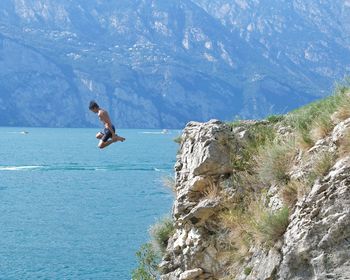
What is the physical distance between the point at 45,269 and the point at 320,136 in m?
33.3

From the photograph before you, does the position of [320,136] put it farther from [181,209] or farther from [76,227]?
[76,227]

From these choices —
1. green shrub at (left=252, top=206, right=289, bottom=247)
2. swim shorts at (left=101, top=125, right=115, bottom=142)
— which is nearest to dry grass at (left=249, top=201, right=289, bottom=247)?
green shrub at (left=252, top=206, right=289, bottom=247)

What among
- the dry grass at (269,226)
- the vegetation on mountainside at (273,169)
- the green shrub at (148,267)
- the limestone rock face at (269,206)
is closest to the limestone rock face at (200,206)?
the limestone rock face at (269,206)

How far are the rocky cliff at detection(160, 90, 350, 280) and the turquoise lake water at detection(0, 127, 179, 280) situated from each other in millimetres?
3767

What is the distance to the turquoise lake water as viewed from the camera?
141 ft

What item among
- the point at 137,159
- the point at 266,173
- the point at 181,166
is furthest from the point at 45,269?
the point at 137,159

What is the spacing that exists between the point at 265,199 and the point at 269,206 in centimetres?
42

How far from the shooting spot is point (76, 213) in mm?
65000

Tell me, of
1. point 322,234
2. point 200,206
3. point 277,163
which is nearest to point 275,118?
point 277,163

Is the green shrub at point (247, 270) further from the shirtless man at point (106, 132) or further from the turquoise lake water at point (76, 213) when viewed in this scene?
the turquoise lake water at point (76, 213)

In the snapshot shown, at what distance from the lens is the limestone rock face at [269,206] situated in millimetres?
9484

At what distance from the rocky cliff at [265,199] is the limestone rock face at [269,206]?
0.02 metres

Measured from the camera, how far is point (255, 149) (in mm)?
13578

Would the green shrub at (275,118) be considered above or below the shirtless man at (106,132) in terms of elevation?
below
